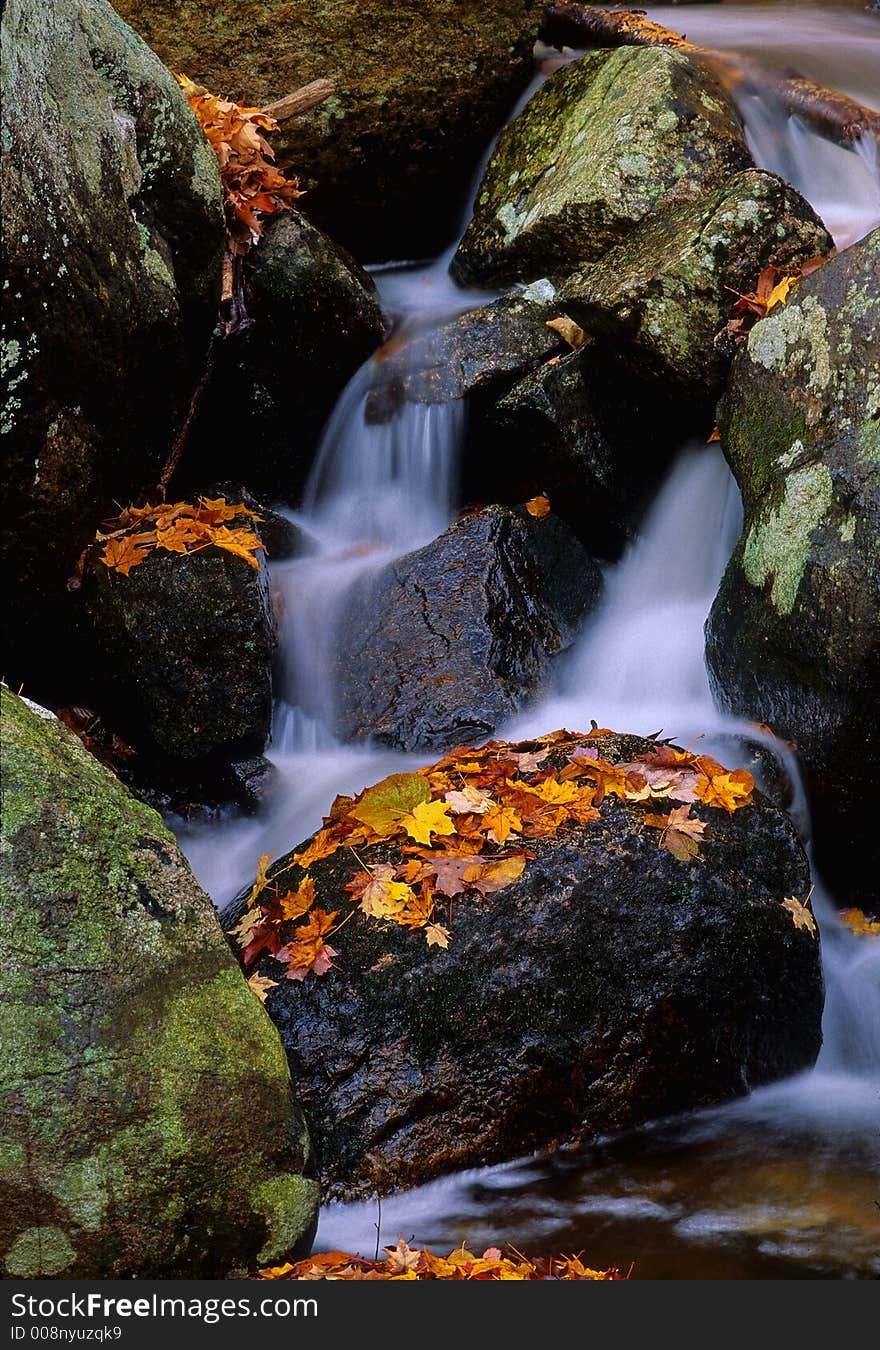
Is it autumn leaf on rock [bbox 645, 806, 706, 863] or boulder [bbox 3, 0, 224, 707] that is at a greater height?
boulder [bbox 3, 0, 224, 707]

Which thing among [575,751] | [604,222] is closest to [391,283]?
[604,222]

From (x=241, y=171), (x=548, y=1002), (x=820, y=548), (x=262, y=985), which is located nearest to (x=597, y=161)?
(x=241, y=171)

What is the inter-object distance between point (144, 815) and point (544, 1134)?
178cm

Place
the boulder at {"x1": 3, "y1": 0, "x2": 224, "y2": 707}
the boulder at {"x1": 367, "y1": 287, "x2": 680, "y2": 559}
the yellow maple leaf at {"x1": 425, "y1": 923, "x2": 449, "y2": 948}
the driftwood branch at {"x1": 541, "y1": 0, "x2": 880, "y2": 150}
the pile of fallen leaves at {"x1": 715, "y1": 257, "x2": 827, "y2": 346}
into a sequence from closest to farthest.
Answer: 1. the yellow maple leaf at {"x1": 425, "y1": 923, "x2": 449, "y2": 948}
2. the boulder at {"x1": 3, "y1": 0, "x2": 224, "y2": 707}
3. the pile of fallen leaves at {"x1": 715, "y1": 257, "x2": 827, "y2": 346}
4. the boulder at {"x1": 367, "y1": 287, "x2": 680, "y2": 559}
5. the driftwood branch at {"x1": 541, "y1": 0, "x2": 880, "y2": 150}

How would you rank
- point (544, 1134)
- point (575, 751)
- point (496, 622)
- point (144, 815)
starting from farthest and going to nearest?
point (496, 622)
point (575, 751)
point (544, 1134)
point (144, 815)

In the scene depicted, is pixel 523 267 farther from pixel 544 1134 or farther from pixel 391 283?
pixel 544 1134

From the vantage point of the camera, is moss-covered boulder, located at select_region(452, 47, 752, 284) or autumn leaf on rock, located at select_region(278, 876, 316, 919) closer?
autumn leaf on rock, located at select_region(278, 876, 316, 919)

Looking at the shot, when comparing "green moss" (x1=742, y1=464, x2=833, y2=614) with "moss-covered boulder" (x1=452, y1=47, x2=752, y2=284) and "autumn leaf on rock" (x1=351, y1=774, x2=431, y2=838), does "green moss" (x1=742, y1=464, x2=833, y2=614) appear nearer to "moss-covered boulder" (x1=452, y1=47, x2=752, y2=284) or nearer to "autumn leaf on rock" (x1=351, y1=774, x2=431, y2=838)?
"autumn leaf on rock" (x1=351, y1=774, x2=431, y2=838)

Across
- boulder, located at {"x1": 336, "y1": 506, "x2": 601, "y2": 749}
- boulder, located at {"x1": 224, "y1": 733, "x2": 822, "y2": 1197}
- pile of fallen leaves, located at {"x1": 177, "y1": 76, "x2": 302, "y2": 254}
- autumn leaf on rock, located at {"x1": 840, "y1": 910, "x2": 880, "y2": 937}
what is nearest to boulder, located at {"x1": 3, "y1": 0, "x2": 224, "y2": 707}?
pile of fallen leaves, located at {"x1": 177, "y1": 76, "x2": 302, "y2": 254}

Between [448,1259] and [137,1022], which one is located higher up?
[137,1022]

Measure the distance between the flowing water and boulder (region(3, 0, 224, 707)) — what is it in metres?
1.31

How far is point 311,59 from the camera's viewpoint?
8.23 meters

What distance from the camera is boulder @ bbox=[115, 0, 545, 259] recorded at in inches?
321

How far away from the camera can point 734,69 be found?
27.6 ft
